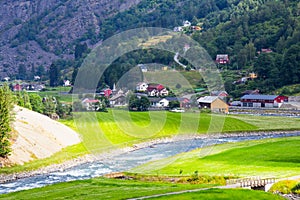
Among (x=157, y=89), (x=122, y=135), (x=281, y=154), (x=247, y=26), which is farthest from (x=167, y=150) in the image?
(x=247, y=26)

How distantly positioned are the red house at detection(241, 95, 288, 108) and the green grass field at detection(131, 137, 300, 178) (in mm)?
48771

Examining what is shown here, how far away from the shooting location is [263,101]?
12444cm

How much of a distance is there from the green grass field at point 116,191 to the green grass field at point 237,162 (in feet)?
23.6

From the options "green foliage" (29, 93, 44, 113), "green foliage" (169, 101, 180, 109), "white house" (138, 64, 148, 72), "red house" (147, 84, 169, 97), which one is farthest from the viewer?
"white house" (138, 64, 148, 72)

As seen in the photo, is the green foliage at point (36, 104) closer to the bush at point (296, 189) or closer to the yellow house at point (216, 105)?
the yellow house at point (216, 105)

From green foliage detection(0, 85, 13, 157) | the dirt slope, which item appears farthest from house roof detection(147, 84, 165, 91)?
green foliage detection(0, 85, 13, 157)

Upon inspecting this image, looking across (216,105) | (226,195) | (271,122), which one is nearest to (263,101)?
(216,105)

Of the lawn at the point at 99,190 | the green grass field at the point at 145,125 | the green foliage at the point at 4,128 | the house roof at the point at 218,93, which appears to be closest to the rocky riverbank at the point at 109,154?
the green grass field at the point at 145,125

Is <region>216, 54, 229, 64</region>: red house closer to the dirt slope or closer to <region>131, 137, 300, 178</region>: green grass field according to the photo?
the dirt slope

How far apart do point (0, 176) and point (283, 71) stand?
90.9 m

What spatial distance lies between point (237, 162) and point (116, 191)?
19.3 m

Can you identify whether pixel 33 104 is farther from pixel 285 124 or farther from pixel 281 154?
pixel 281 154

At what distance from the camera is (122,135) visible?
85.9m

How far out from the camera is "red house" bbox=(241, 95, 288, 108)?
4779 inches
